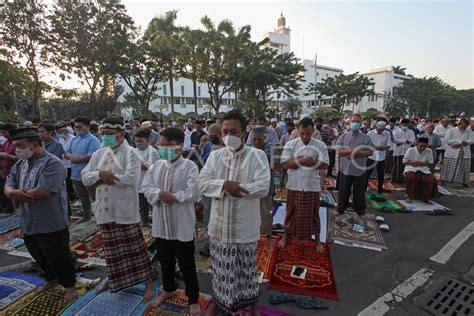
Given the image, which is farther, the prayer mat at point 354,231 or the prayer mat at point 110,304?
the prayer mat at point 354,231

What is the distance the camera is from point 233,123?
99.7 inches

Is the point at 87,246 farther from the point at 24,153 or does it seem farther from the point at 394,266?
the point at 394,266

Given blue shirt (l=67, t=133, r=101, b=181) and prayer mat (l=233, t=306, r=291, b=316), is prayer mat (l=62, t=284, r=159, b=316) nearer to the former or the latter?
prayer mat (l=233, t=306, r=291, b=316)

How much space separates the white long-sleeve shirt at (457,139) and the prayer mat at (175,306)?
25.8ft

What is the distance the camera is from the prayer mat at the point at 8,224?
17.2ft

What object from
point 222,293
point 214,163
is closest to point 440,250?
point 222,293

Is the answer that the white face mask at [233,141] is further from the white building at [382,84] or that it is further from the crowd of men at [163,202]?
the white building at [382,84]

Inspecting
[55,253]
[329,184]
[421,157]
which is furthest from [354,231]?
[55,253]

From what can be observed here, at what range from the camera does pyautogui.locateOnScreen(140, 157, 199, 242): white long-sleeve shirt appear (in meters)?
2.69

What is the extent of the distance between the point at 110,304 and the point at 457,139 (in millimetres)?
8857

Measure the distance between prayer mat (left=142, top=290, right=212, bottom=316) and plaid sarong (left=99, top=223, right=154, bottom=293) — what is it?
0.34 metres

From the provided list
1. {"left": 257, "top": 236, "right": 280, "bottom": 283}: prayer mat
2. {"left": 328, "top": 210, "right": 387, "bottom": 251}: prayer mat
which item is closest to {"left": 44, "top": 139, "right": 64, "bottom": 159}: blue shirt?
{"left": 257, "top": 236, "right": 280, "bottom": 283}: prayer mat

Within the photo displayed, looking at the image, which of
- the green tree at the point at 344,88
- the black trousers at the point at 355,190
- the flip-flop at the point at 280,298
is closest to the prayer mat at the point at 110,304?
the flip-flop at the point at 280,298

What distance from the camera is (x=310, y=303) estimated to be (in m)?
2.96
